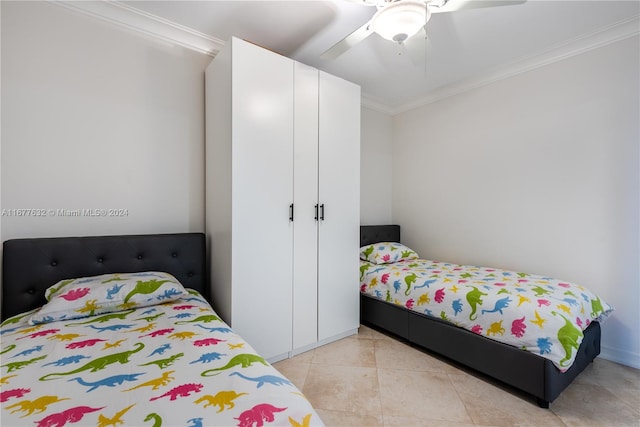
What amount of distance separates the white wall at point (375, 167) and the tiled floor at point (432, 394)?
1.81 meters

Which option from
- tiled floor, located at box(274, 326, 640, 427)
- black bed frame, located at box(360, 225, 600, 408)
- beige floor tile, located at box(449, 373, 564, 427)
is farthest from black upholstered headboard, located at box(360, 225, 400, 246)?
beige floor tile, located at box(449, 373, 564, 427)

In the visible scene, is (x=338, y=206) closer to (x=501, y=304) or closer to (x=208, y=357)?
(x=501, y=304)

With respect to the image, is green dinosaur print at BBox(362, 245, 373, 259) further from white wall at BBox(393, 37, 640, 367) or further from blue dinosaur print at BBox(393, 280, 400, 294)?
white wall at BBox(393, 37, 640, 367)

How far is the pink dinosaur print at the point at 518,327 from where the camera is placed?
173 centimetres

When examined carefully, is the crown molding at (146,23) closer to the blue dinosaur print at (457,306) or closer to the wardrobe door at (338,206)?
the wardrobe door at (338,206)

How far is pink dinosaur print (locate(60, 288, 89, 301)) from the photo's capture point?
1.46 meters

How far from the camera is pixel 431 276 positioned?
2.48 meters

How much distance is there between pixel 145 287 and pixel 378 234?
8.50ft

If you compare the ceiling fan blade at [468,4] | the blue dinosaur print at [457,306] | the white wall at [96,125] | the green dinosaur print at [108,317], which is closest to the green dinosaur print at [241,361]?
the green dinosaur print at [108,317]

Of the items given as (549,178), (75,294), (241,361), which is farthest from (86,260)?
(549,178)

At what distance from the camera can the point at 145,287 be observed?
163 cm

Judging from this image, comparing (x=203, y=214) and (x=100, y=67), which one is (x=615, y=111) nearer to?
(x=203, y=214)

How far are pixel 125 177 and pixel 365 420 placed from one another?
Answer: 7.24 ft

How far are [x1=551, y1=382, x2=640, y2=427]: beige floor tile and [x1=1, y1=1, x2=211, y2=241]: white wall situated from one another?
8.99 feet
